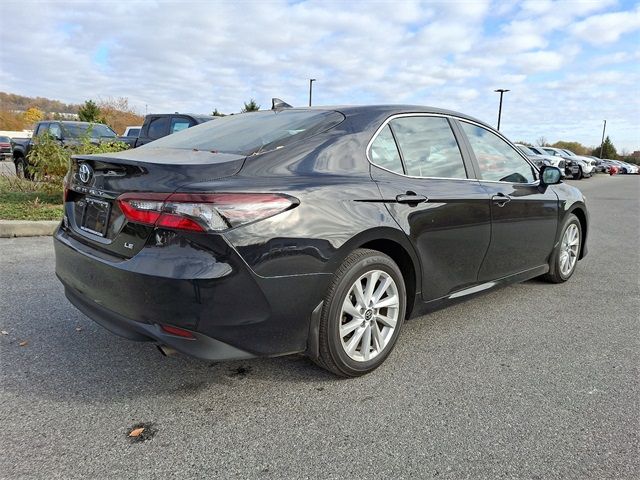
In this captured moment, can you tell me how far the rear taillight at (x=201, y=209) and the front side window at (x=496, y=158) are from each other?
2117mm

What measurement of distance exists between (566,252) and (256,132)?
11.9ft

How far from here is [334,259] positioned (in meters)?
2.68

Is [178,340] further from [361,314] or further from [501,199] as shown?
[501,199]

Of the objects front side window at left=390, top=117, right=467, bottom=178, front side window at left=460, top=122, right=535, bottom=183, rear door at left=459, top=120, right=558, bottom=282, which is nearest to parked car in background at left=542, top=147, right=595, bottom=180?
rear door at left=459, top=120, right=558, bottom=282

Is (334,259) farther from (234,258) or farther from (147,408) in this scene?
(147,408)

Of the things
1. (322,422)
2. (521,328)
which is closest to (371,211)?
(322,422)

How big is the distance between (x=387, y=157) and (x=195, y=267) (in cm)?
147

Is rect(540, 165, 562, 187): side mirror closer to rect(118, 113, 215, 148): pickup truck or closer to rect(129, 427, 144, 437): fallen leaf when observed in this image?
rect(129, 427, 144, 437): fallen leaf

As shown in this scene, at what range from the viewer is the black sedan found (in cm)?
234

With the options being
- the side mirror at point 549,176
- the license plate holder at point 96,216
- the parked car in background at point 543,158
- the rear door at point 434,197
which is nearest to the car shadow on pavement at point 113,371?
the license plate holder at point 96,216

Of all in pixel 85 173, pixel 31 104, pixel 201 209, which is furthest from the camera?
pixel 31 104

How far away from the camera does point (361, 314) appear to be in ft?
9.52

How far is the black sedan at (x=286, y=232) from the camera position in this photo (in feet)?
7.69

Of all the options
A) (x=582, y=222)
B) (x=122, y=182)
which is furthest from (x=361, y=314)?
(x=582, y=222)
